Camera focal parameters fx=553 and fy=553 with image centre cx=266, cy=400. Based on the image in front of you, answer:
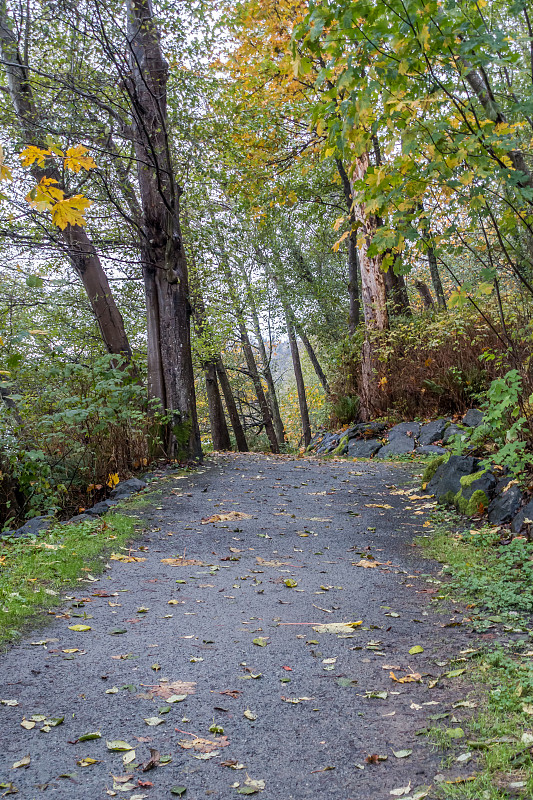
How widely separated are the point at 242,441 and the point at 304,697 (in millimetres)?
14675

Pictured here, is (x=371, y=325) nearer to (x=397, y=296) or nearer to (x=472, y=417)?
(x=397, y=296)

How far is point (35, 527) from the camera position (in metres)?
5.56

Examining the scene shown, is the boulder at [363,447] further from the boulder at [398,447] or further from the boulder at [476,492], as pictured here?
the boulder at [476,492]

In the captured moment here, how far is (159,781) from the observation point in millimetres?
1895

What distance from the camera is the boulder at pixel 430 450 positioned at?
857 cm

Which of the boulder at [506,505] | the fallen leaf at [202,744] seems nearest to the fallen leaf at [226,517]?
the boulder at [506,505]

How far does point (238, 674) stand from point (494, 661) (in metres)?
1.22

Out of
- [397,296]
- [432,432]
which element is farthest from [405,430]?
[397,296]

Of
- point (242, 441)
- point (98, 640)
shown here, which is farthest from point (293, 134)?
point (98, 640)

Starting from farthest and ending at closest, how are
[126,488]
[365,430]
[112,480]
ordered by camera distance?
1. [365,430]
2. [112,480]
3. [126,488]

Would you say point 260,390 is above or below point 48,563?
above

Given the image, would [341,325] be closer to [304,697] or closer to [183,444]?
[183,444]

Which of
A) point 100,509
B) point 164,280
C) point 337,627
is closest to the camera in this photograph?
point 337,627

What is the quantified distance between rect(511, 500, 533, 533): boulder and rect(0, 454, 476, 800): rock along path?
81 centimetres
